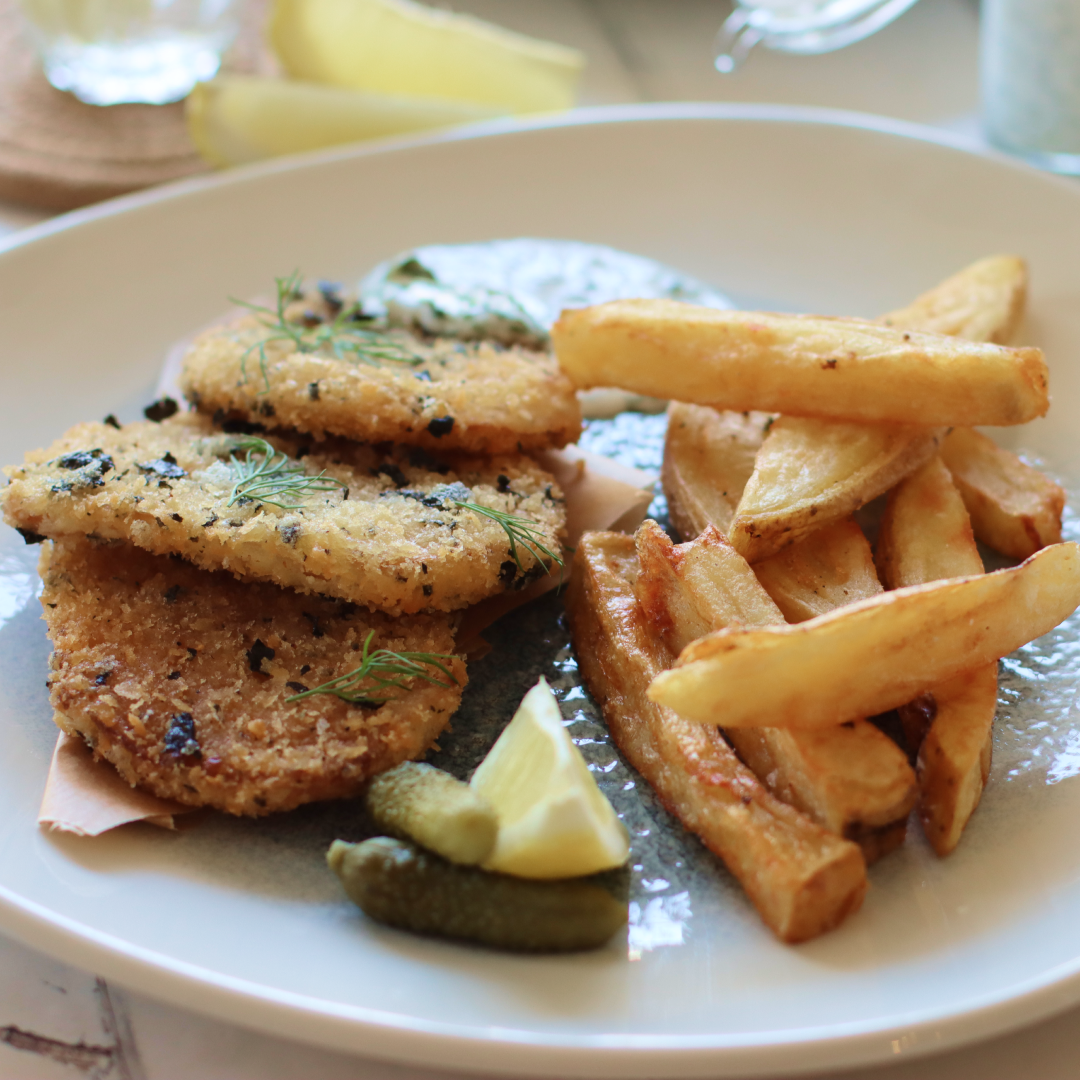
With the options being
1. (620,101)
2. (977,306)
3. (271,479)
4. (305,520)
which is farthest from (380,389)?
(620,101)

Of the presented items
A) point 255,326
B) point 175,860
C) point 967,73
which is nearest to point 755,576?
point 175,860

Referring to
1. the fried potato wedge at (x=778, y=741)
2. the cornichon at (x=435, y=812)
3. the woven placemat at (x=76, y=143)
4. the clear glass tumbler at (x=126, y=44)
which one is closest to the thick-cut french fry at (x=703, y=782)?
the fried potato wedge at (x=778, y=741)

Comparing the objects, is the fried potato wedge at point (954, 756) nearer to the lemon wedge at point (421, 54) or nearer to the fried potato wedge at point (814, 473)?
the fried potato wedge at point (814, 473)

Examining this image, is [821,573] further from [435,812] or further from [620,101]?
[620,101]

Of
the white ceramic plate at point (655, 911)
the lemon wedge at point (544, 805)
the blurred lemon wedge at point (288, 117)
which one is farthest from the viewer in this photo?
the blurred lemon wedge at point (288, 117)

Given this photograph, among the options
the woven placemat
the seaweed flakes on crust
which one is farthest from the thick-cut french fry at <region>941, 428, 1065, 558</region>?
the woven placemat

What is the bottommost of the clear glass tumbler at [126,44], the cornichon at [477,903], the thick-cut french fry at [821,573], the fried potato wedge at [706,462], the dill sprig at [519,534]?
the cornichon at [477,903]

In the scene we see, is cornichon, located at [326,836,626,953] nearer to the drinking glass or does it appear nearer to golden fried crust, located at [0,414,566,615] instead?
golden fried crust, located at [0,414,566,615]
